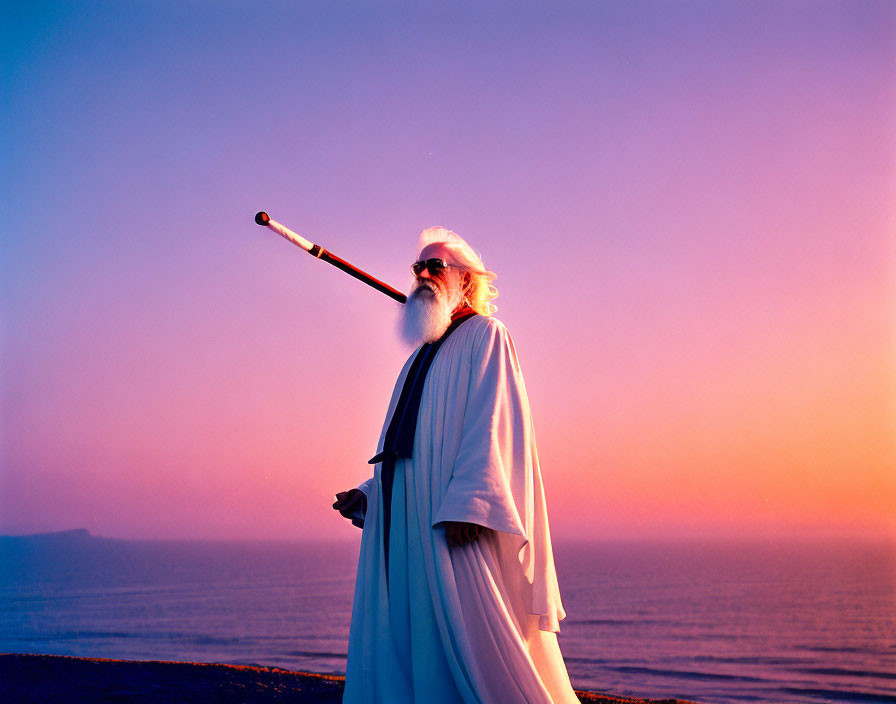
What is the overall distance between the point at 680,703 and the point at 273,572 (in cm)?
5247

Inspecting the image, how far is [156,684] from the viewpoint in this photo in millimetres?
4422

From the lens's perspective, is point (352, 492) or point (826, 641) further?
point (826, 641)

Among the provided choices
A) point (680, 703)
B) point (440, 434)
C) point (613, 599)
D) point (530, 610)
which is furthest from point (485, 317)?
point (613, 599)

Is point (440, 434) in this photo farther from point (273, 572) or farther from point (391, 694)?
point (273, 572)

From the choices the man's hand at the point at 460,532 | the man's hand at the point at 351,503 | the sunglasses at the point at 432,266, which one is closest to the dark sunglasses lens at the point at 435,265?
the sunglasses at the point at 432,266

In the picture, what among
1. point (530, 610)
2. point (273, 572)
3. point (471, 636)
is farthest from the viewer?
point (273, 572)

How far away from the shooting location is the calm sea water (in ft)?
59.6

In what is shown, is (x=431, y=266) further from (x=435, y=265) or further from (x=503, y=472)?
(x=503, y=472)

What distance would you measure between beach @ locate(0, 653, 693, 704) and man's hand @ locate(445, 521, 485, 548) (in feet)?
5.57

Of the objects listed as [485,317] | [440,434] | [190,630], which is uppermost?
[485,317]

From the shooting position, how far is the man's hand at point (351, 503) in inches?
139

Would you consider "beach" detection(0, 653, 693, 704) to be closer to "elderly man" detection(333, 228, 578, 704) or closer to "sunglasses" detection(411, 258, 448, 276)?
"elderly man" detection(333, 228, 578, 704)

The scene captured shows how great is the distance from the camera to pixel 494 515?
3018 mm

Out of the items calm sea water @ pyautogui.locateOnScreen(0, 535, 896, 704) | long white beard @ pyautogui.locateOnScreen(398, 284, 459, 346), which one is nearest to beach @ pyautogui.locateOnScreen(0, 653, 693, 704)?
long white beard @ pyautogui.locateOnScreen(398, 284, 459, 346)
